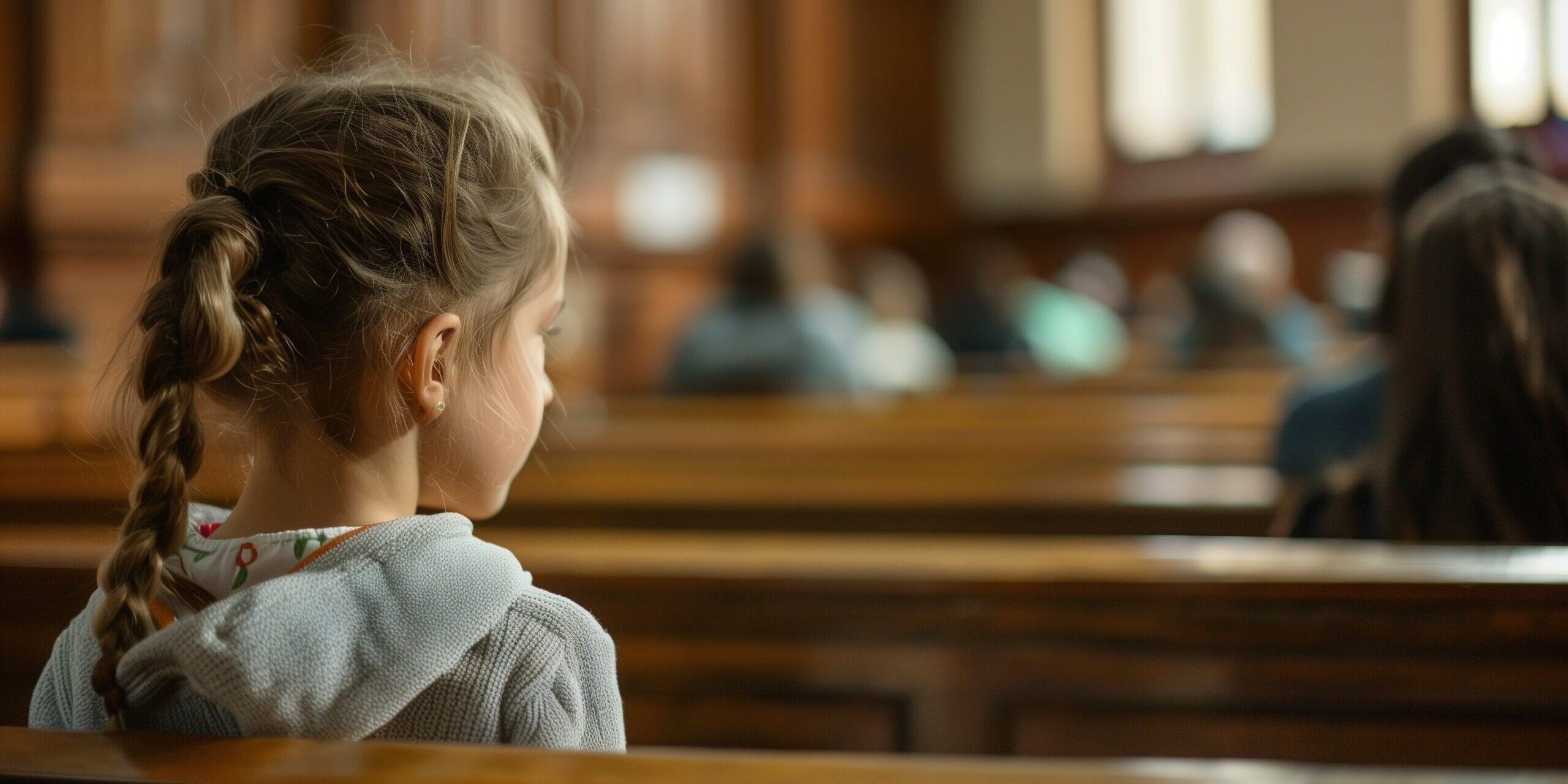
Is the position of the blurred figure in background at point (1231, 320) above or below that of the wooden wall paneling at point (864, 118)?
below

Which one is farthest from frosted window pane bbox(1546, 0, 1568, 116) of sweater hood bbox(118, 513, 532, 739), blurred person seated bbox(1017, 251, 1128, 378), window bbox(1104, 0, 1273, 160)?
sweater hood bbox(118, 513, 532, 739)

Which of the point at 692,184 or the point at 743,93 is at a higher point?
the point at 743,93

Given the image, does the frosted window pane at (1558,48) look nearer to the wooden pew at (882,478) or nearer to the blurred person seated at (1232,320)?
the blurred person seated at (1232,320)

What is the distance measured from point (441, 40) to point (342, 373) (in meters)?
5.66

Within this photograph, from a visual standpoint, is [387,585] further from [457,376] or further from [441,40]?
[441,40]

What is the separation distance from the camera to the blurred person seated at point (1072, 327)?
6246 millimetres

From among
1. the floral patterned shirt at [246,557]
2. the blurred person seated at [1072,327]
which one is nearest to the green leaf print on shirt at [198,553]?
the floral patterned shirt at [246,557]

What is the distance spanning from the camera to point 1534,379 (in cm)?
135

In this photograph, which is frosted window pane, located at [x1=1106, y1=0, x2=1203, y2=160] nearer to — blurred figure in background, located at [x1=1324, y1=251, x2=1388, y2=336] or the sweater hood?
blurred figure in background, located at [x1=1324, y1=251, x2=1388, y2=336]

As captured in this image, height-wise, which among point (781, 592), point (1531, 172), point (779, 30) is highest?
point (779, 30)

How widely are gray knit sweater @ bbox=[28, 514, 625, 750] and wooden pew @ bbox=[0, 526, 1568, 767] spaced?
1.37 feet

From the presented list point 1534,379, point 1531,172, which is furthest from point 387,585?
point 1531,172

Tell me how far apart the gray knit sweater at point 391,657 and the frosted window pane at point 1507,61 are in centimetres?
690

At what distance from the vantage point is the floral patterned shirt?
0.74m
